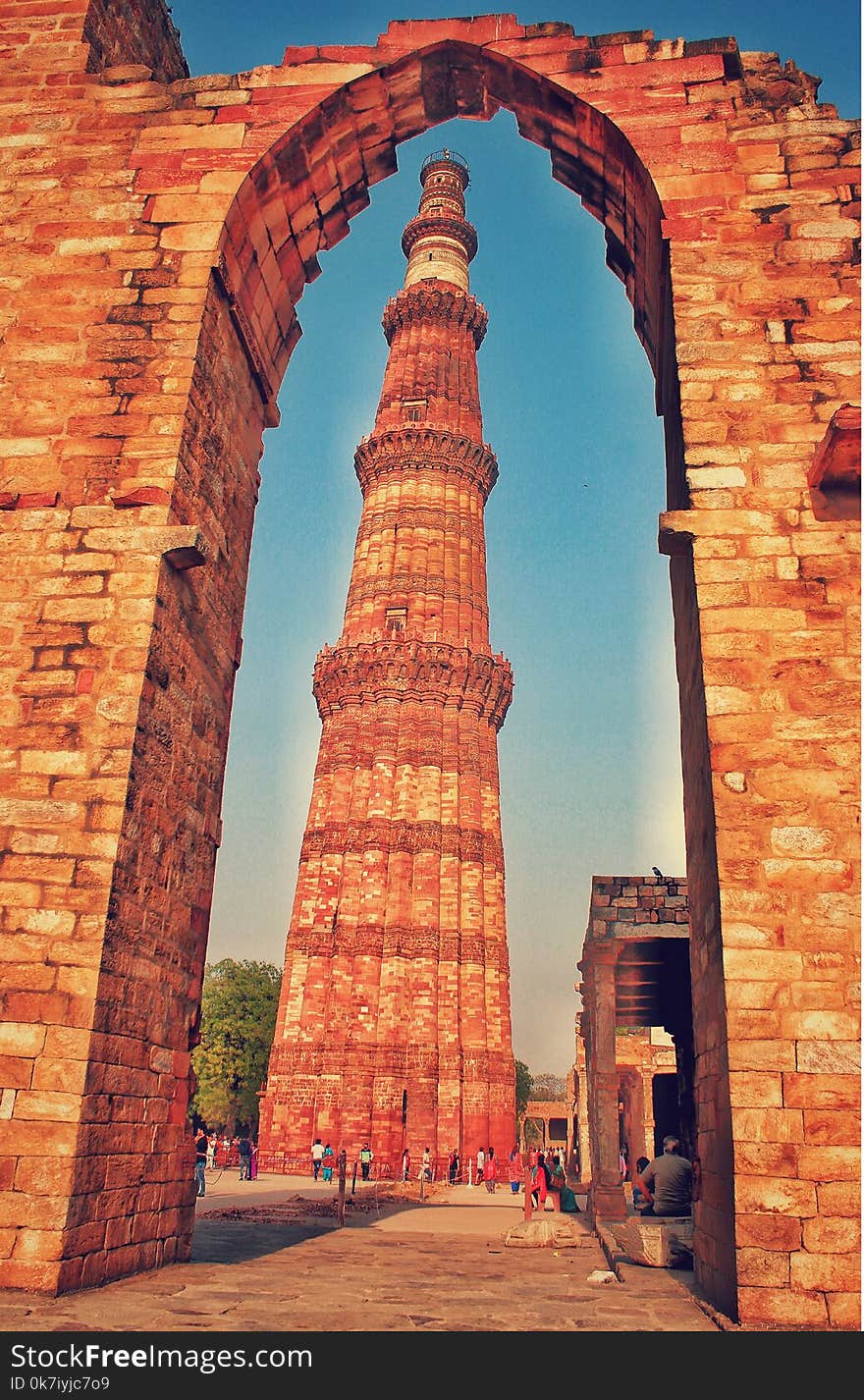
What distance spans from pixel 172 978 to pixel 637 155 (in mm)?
5331

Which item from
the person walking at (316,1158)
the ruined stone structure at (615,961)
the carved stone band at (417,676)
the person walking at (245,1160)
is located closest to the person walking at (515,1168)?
the person walking at (316,1158)

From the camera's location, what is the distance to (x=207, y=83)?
634cm

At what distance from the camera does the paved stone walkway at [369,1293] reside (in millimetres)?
3367

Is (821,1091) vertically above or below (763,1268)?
above

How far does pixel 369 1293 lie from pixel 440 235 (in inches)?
1352

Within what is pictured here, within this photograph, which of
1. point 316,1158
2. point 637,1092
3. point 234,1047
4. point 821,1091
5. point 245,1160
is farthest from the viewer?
point 234,1047

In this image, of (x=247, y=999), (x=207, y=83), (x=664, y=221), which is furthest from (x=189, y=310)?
(x=247, y=999)

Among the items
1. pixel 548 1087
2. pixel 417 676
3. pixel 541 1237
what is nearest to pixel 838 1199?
pixel 541 1237

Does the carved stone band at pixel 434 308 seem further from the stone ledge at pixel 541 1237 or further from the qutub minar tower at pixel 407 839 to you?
the stone ledge at pixel 541 1237

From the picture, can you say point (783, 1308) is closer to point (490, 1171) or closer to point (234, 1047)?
point (490, 1171)

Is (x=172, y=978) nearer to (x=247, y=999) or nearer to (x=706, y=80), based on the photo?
(x=706, y=80)

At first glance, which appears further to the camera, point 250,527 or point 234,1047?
point 234,1047

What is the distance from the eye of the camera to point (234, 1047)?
33.7 metres

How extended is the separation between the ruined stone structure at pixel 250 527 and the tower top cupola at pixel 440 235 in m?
27.3
